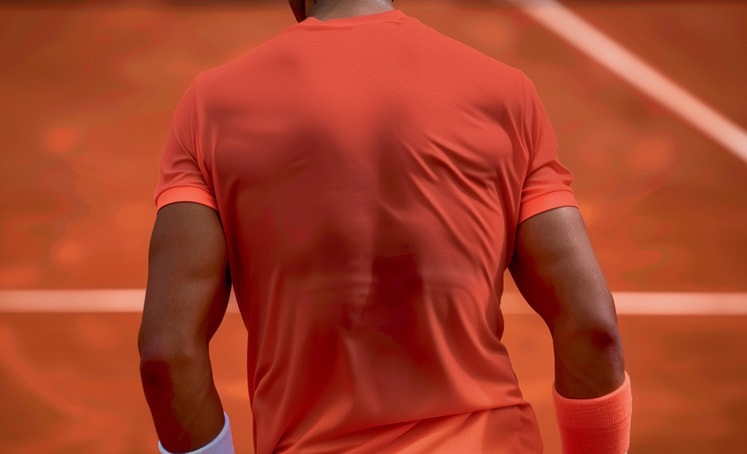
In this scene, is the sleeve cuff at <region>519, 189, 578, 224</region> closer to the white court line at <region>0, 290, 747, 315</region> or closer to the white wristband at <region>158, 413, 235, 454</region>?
the white wristband at <region>158, 413, 235, 454</region>

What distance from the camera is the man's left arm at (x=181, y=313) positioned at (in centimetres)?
67

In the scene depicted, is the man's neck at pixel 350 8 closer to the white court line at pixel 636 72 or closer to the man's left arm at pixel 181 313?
the man's left arm at pixel 181 313

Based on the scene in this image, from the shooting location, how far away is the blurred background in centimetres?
164

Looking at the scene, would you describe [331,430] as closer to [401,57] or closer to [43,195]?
[401,57]

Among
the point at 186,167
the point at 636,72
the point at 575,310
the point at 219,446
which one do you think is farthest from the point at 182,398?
the point at 636,72

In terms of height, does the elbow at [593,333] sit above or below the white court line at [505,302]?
above

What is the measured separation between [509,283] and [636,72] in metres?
0.55

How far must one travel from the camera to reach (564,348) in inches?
27.8

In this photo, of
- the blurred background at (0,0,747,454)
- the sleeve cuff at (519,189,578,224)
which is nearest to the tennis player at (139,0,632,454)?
the sleeve cuff at (519,189,578,224)

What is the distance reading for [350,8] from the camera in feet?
2.35

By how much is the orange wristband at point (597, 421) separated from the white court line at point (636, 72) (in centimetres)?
122

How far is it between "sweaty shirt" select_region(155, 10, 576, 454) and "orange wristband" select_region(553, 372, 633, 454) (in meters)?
0.06

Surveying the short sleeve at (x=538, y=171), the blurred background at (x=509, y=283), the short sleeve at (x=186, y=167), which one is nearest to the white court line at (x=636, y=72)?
the blurred background at (x=509, y=283)

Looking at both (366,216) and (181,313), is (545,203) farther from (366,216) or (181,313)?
(181,313)
